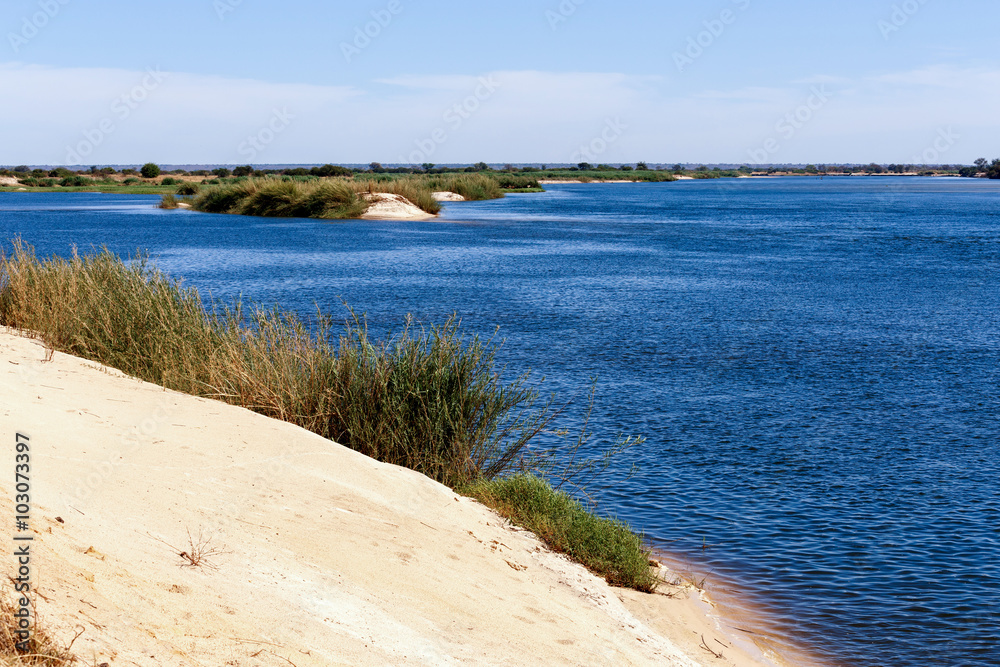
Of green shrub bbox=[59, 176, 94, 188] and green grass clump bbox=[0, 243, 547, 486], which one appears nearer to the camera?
green grass clump bbox=[0, 243, 547, 486]

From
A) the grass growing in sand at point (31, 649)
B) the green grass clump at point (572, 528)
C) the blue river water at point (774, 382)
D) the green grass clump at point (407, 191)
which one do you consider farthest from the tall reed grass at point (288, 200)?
the grass growing in sand at point (31, 649)

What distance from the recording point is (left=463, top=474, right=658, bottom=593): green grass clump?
784 cm

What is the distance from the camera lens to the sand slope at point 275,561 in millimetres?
4941

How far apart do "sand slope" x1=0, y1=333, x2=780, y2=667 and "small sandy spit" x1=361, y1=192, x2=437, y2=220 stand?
55599 millimetres

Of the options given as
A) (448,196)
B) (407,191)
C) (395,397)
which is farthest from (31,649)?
(448,196)

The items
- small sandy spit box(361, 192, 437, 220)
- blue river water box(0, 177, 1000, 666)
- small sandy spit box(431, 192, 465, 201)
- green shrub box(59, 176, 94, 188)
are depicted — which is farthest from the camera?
green shrub box(59, 176, 94, 188)

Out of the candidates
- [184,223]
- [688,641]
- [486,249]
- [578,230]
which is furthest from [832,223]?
[688,641]

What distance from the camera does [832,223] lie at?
62.7m

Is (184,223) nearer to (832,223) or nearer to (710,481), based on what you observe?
(832,223)

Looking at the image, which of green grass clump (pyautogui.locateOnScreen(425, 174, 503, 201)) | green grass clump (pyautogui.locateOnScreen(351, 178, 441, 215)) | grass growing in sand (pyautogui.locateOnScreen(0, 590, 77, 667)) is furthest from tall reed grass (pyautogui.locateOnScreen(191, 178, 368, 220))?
grass growing in sand (pyautogui.locateOnScreen(0, 590, 77, 667))

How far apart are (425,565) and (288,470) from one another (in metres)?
1.75

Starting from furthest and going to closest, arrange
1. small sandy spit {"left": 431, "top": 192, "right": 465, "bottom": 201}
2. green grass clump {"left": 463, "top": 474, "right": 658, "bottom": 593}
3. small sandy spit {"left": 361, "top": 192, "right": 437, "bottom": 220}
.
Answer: small sandy spit {"left": 431, "top": 192, "right": 465, "bottom": 201} → small sandy spit {"left": 361, "top": 192, "right": 437, "bottom": 220} → green grass clump {"left": 463, "top": 474, "right": 658, "bottom": 593}

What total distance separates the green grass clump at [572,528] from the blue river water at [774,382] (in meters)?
1.03

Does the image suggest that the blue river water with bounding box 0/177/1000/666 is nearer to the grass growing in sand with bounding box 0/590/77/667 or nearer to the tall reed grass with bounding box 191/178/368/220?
the grass growing in sand with bounding box 0/590/77/667
